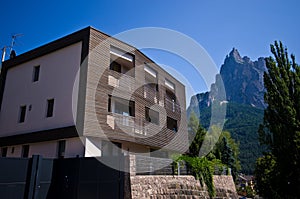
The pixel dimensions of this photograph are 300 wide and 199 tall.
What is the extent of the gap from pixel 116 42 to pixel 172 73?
8.10 m

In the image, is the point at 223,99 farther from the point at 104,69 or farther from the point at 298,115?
the point at 104,69

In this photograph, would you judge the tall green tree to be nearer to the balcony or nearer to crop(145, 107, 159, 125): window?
the balcony

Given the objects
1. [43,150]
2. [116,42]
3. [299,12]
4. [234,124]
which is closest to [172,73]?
[116,42]

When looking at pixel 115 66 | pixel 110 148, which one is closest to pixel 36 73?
pixel 115 66

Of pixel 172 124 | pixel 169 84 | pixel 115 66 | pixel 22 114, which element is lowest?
pixel 22 114

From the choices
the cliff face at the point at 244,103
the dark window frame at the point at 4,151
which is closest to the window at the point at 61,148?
the dark window frame at the point at 4,151

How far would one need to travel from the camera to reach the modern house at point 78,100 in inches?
482

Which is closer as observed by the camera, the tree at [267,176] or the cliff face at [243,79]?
the tree at [267,176]

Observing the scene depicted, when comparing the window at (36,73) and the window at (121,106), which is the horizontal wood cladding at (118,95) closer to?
the window at (121,106)

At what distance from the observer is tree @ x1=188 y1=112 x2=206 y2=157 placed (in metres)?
26.0

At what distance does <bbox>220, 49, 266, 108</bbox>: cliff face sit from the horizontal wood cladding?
8162cm

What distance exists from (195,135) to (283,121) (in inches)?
591

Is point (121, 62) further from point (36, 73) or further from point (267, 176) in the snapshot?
point (267, 176)

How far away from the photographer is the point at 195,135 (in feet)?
89.6
